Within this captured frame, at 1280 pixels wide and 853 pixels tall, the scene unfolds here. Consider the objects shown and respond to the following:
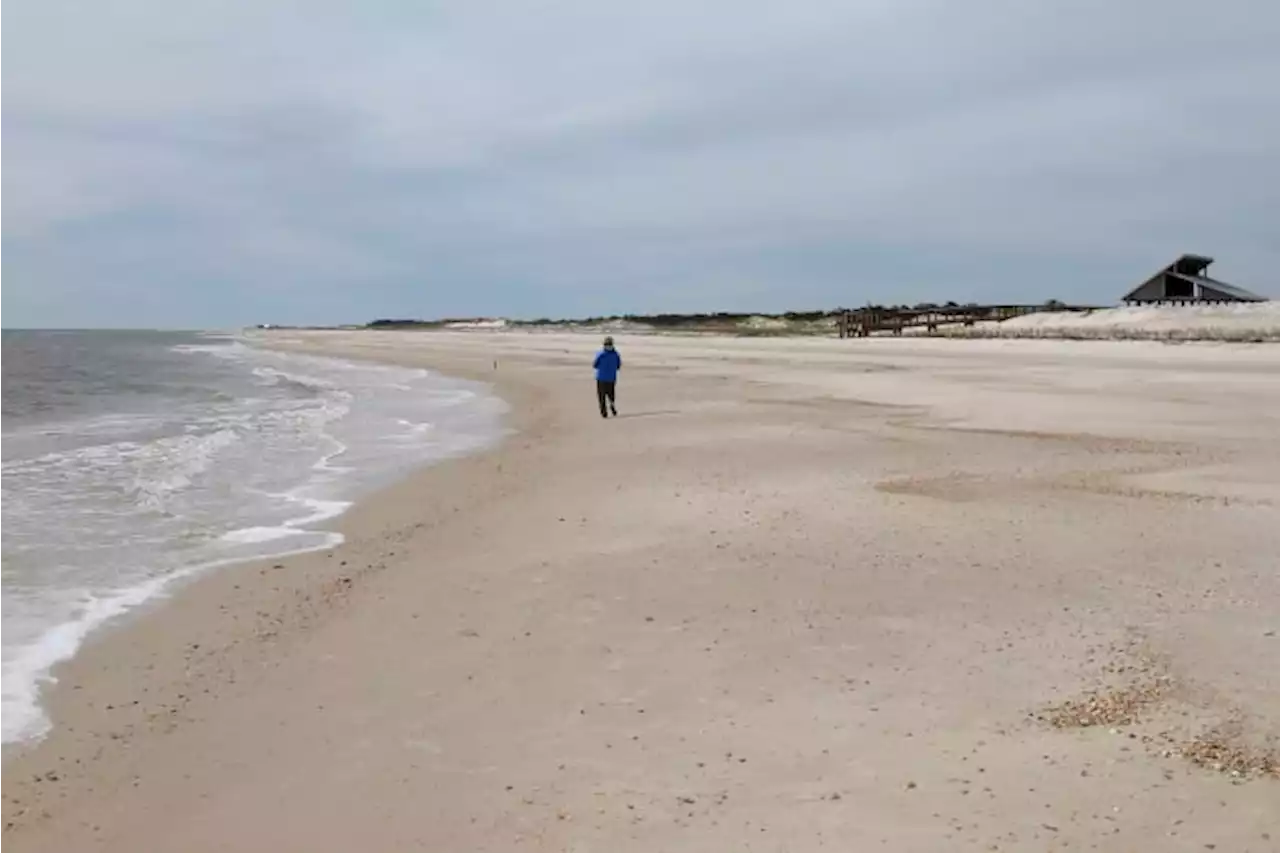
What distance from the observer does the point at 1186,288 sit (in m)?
55.0

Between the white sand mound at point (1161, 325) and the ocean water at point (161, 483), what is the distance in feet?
87.5

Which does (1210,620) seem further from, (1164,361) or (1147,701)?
(1164,361)

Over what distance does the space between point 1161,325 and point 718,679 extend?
42.6 meters

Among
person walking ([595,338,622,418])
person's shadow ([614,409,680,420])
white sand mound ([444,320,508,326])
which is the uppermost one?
white sand mound ([444,320,508,326])

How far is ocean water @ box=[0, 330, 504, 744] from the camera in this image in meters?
7.76

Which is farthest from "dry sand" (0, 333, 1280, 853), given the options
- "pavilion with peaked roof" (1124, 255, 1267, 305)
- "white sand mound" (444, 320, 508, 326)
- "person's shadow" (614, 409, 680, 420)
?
"white sand mound" (444, 320, 508, 326)

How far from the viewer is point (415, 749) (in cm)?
495

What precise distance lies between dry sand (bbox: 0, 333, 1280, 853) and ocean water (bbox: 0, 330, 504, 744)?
509 millimetres

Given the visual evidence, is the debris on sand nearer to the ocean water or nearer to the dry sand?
the dry sand

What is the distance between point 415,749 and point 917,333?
182 ft

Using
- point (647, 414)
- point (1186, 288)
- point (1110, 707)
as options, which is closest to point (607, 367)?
point (647, 414)

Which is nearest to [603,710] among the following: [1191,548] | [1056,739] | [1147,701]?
[1056,739]

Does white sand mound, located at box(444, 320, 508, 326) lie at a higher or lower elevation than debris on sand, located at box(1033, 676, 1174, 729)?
higher

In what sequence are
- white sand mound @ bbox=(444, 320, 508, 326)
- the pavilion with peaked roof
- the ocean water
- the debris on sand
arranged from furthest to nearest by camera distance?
white sand mound @ bbox=(444, 320, 508, 326)
the pavilion with peaked roof
the ocean water
the debris on sand
